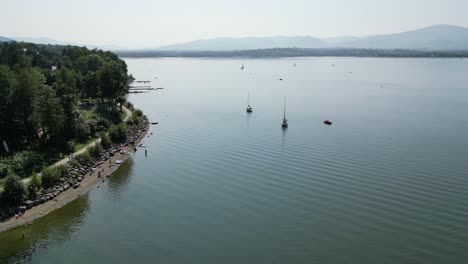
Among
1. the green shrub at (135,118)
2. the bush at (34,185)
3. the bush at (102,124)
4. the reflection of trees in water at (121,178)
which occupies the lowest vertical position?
the reflection of trees in water at (121,178)

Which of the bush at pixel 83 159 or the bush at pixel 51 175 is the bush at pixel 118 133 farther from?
the bush at pixel 51 175

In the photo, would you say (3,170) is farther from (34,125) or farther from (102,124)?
(102,124)

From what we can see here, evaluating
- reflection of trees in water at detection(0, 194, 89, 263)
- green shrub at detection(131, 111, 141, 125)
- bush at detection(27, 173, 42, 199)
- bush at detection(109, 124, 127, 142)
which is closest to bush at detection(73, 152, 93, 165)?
bush at detection(27, 173, 42, 199)

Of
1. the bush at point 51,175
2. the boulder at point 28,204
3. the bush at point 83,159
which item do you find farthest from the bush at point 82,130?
the boulder at point 28,204

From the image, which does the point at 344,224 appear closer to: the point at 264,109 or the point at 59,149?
the point at 59,149

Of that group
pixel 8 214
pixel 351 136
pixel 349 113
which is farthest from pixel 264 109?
pixel 8 214

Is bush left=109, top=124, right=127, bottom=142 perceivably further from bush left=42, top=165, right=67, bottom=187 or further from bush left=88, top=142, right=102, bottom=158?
bush left=42, top=165, right=67, bottom=187
